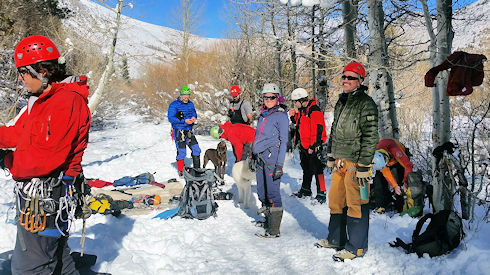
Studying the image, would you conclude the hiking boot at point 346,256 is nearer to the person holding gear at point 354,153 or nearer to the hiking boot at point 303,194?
the person holding gear at point 354,153

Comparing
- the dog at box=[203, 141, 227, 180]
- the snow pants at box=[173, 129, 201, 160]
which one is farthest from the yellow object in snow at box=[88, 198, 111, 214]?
the dog at box=[203, 141, 227, 180]

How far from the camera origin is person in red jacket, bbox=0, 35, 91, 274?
210cm

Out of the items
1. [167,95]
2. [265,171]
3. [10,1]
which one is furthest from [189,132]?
[167,95]

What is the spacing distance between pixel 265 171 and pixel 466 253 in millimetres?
2510

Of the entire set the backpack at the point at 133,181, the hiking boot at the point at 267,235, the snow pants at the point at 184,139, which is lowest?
the hiking boot at the point at 267,235

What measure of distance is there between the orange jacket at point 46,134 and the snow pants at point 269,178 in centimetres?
282

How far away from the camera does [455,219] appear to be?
361 centimetres

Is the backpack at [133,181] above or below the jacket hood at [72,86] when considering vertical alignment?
below

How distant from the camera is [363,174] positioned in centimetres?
351

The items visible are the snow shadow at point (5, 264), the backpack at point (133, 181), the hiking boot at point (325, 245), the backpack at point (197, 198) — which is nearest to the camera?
the snow shadow at point (5, 264)

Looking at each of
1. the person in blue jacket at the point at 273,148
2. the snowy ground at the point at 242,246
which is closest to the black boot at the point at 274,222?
the person in blue jacket at the point at 273,148

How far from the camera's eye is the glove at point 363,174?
351 cm

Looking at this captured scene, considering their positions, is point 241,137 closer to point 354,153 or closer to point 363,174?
point 354,153

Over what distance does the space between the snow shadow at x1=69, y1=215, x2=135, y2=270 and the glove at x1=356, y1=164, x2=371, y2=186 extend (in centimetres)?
286
